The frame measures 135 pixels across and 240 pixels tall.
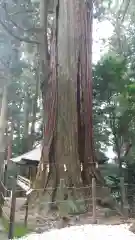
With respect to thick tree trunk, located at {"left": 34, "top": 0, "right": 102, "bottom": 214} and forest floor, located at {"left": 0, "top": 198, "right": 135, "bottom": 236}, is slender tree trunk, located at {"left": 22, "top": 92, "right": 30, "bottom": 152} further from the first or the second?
forest floor, located at {"left": 0, "top": 198, "right": 135, "bottom": 236}

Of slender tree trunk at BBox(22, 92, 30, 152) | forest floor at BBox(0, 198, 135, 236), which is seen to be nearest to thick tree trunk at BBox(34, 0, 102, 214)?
forest floor at BBox(0, 198, 135, 236)

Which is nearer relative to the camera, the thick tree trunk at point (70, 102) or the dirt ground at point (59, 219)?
the dirt ground at point (59, 219)

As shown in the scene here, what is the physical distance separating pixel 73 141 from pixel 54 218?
1928 mm

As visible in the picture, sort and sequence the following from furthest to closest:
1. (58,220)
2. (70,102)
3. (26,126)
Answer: (26,126), (70,102), (58,220)

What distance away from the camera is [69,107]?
25.1 ft

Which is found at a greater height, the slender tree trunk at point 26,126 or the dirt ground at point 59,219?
the slender tree trunk at point 26,126

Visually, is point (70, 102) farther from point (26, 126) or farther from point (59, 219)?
point (26, 126)

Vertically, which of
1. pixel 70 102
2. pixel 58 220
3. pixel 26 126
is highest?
pixel 26 126

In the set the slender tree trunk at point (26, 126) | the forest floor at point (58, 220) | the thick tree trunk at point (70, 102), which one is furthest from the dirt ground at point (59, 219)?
the slender tree trunk at point (26, 126)

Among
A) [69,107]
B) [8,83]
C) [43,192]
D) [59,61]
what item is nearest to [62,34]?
[59,61]

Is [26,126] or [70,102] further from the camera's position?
[26,126]

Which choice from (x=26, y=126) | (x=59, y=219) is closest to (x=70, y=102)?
(x=59, y=219)

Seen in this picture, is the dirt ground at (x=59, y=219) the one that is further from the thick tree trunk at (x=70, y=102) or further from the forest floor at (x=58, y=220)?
the thick tree trunk at (x=70, y=102)

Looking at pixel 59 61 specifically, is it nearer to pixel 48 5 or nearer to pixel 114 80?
pixel 48 5
